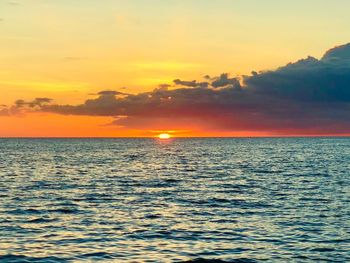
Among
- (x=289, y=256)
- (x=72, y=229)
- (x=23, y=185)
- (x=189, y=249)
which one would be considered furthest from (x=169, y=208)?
(x=23, y=185)

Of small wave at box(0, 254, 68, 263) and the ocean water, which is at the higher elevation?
the ocean water

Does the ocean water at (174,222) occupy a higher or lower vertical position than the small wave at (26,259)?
higher

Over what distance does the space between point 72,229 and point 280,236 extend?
15.3 m

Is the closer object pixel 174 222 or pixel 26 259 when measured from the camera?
pixel 26 259

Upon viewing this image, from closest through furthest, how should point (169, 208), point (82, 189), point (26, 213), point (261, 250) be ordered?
point (261, 250), point (26, 213), point (169, 208), point (82, 189)

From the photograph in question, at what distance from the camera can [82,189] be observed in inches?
2603

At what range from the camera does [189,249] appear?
32250 millimetres

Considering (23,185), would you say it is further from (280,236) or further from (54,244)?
(280,236)

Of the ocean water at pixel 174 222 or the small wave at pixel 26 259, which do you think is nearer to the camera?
the small wave at pixel 26 259

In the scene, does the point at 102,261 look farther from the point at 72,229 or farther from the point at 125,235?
the point at 72,229

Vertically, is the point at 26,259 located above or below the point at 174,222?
below

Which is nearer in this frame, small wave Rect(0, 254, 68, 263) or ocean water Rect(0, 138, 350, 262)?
small wave Rect(0, 254, 68, 263)

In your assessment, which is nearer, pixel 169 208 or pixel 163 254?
pixel 163 254

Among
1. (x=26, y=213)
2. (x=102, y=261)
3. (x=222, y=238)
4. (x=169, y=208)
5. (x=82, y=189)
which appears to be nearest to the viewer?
(x=102, y=261)
